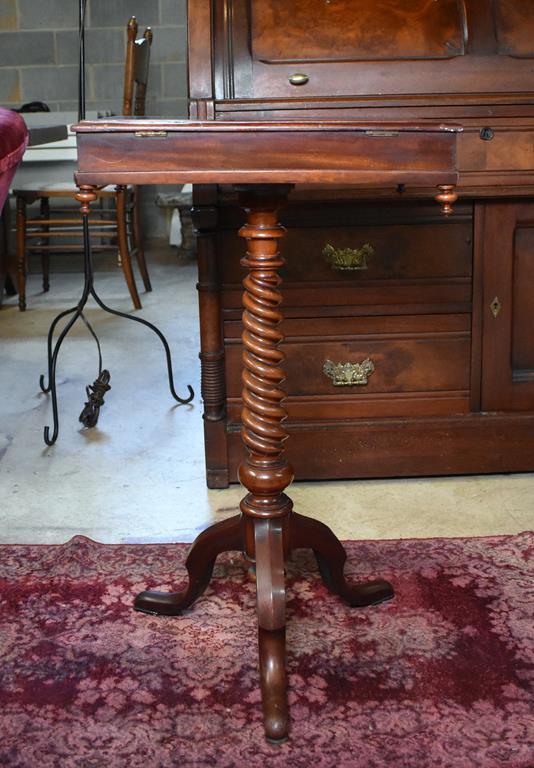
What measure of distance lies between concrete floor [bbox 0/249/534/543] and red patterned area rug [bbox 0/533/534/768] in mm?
153

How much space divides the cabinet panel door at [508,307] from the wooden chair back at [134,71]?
1918 mm

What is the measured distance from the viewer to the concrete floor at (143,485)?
2148mm

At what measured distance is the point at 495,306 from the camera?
2336 millimetres

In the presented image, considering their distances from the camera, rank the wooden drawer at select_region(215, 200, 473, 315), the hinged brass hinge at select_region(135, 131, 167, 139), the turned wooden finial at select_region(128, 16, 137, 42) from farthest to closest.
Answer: the turned wooden finial at select_region(128, 16, 137, 42)
the wooden drawer at select_region(215, 200, 473, 315)
the hinged brass hinge at select_region(135, 131, 167, 139)

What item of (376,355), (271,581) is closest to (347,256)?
(376,355)

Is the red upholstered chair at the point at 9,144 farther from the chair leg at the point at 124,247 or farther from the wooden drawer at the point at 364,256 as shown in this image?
the chair leg at the point at 124,247

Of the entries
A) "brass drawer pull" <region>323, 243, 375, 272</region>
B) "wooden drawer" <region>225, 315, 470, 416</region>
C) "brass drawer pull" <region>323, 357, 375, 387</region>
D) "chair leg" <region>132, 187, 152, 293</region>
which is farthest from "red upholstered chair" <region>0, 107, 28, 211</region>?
"chair leg" <region>132, 187, 152, 293</region>

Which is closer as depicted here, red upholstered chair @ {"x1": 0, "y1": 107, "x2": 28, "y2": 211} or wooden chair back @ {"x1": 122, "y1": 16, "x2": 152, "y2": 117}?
red upholstered chair @ {"x1": 0, "y1": 107, "x2": 28, "y2": 211}

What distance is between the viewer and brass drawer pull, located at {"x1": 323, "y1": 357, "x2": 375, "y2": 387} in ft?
7.68

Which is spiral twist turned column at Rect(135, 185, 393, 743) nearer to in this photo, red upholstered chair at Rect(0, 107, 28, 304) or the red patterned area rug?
the red patterned area rug

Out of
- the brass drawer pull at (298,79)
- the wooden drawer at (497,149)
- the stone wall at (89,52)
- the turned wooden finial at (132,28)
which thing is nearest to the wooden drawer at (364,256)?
the wooden drawer at (497,149)

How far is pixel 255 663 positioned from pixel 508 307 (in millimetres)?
1175

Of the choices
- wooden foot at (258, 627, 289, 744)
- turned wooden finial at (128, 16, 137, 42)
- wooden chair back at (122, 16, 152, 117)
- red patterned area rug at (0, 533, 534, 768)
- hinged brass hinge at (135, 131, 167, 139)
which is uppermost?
turned wooden finial at (128, 16, 137, 42)

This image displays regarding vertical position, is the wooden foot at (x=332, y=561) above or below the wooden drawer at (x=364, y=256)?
below
